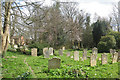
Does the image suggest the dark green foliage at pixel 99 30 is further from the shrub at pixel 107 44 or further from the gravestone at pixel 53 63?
the gravestone at pixel 53 63

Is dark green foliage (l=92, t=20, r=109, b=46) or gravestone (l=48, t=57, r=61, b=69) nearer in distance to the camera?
gravestone (l=48, t=57, r=61, b=69)

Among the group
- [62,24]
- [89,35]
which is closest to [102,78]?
[62,24]

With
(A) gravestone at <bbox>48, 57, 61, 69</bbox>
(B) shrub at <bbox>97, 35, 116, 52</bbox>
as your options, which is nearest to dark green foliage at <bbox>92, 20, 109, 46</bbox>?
(B) shrub at <bbox>97, 35, 116, 52</bbox>

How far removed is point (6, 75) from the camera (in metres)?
4.63

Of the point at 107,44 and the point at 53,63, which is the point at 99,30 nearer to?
the point at 107,44

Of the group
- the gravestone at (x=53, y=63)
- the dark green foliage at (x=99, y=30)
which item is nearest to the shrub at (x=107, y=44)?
the dark green foliage at (x=99, y=30)

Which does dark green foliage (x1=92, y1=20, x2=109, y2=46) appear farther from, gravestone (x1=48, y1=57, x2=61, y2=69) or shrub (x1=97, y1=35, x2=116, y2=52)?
gravestone (x1=48, y1=57, x2=61, y2=69)

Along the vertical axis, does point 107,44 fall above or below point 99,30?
below

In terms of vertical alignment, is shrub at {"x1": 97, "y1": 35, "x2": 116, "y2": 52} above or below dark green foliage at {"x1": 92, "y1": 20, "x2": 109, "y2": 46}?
below

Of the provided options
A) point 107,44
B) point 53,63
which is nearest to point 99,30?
point 107,44

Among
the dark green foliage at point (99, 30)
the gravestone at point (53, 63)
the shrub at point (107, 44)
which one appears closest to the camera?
the gravestone at point (53, 63)

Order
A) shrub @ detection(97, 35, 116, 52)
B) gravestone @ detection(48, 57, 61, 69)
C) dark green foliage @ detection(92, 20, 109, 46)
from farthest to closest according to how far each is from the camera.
Result: dark green foliage @ detection(92, 20, 109, 46) < shrub @ detection(97, 35, 116, 52) < gravestone @ detection(48, 57, 61, 69)

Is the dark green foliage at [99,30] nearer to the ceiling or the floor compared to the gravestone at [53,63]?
nearer to the ceiling

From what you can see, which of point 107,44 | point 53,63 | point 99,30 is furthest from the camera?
point 99,30
